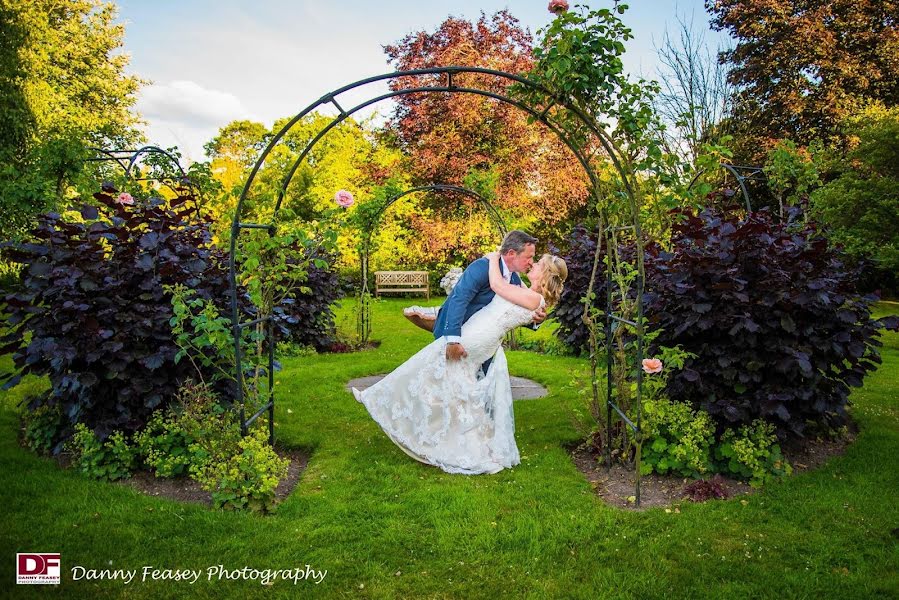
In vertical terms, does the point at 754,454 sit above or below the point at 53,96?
below

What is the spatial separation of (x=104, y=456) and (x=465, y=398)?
97.0 inches

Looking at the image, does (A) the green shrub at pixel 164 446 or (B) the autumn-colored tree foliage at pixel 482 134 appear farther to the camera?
(B) the autumn-colored tree foliage at pixel 482 134

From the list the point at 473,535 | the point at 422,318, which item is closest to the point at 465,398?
the point at 422,318

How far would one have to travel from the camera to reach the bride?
4258mm

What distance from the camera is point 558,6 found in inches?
139

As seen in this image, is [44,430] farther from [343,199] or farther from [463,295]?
[463,295]

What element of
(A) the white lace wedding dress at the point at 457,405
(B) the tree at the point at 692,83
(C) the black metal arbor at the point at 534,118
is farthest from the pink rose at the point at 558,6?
(B) the tree at the point at 692,83

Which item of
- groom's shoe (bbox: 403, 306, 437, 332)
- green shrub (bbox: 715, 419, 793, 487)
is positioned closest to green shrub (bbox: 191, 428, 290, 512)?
groom's shoe (bbox: 403, 306, 437, 332)

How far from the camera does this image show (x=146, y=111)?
2277 cm

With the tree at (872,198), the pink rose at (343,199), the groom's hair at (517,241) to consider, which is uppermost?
the tree at (872,198)

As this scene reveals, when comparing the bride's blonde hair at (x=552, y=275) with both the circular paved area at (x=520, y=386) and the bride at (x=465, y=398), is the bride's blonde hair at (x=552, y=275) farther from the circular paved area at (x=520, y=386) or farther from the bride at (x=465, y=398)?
the circular paved area at (x=520, y=386)

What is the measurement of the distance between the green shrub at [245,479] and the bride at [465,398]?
40.4 inches

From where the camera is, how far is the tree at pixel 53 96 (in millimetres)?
8344

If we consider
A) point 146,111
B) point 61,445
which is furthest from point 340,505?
point 146,111
